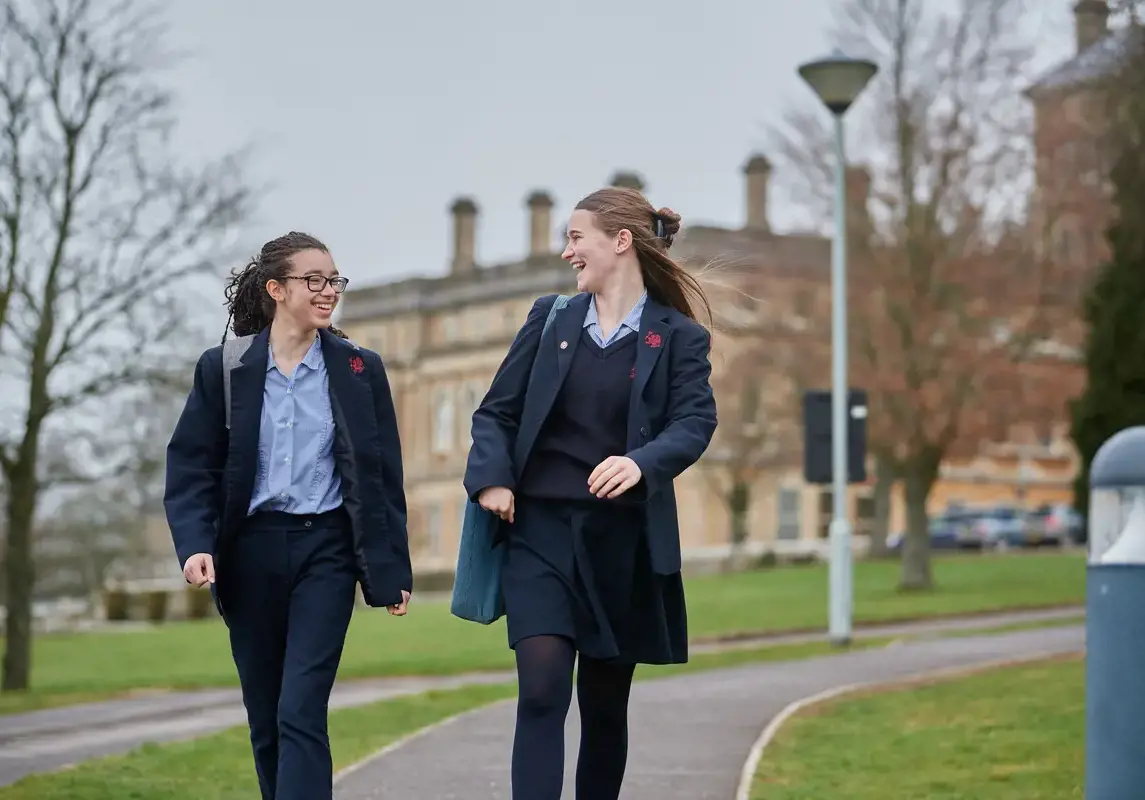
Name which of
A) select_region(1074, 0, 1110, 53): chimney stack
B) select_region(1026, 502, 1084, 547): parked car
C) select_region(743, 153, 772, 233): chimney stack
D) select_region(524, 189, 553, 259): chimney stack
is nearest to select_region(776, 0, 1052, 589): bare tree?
select_region(1074, 0, 1110, 53): chimney stack

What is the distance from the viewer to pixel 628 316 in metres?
7.05

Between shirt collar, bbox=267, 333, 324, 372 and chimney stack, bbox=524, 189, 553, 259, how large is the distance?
263ft

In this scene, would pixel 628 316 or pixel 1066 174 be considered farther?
pixel 1066 174

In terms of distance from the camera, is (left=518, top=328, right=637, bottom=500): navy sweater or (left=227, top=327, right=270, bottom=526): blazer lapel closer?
(left=518, top=328, right=637, bottom=500): navy sweater

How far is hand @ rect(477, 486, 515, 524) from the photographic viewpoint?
6668mm

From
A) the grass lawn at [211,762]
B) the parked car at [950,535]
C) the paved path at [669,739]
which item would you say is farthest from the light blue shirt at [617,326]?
the parked car at [950,535]

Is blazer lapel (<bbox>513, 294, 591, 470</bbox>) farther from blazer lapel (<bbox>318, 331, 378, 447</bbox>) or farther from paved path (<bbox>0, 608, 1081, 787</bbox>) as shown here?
paved path (<bbox>0, 608, 1081, 787</bbox>)

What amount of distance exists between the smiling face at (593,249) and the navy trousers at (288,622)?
1150 millimetres

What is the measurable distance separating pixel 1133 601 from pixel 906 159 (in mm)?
33849

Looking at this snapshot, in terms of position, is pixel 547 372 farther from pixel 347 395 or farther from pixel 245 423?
pixel 245 423

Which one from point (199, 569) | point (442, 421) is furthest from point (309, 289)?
point (442, 421)

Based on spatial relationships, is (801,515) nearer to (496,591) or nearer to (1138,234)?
(1138,234)

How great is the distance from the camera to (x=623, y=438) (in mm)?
6855

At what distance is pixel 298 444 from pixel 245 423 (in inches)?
7.5
